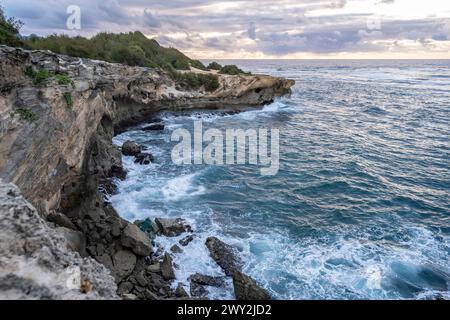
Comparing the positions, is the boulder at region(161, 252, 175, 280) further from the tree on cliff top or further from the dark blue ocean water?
the tree on cliff top

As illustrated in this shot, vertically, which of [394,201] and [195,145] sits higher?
[195,145]

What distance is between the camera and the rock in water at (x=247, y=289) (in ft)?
43.8

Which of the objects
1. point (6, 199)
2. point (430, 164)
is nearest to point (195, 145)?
point (430, 164)

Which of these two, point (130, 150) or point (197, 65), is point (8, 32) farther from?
point (197, 65)

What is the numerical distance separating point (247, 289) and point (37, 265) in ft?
29.1

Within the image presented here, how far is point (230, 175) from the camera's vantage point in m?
26.3

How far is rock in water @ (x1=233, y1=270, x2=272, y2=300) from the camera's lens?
1334 centimetres

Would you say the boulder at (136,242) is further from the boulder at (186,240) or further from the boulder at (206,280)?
the boulder at (206,280)

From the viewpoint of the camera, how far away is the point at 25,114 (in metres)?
13.6

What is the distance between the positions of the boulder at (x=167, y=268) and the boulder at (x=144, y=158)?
13.6 metres

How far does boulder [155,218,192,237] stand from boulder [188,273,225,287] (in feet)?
11.3

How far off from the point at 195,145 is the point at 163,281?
69.0ft

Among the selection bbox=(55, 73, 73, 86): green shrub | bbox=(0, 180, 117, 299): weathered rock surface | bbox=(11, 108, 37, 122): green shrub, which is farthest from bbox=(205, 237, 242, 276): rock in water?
bbox=(55, 73, 73, 86): green shrub

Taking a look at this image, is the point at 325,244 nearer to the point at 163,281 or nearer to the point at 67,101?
the point at 163,281
